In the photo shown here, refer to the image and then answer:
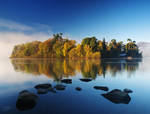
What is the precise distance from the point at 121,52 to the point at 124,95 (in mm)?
96049

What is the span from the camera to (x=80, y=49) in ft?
238

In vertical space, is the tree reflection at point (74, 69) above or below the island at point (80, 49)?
below

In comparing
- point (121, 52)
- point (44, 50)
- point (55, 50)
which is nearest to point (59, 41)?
point (55, 50)

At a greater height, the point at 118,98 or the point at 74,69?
the point at 118,98

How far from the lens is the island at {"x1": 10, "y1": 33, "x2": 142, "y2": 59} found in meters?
70.2

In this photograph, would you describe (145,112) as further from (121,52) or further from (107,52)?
(121,52)

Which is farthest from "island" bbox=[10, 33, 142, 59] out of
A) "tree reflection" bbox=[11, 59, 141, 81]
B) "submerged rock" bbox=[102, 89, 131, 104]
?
"submerged rock" bbox=[102, 89, 131, 104]

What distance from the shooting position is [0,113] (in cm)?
560

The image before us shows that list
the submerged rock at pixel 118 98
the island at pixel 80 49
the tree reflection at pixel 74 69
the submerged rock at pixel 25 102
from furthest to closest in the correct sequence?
the island at pixel 80 49, the tree reflection at pixel 74 69, the submerged rock at pixel 118 98, the submerged rock at pixel 25 102

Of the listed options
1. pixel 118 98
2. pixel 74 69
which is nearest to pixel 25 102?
pixel 118 98

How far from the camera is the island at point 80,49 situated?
230 feet

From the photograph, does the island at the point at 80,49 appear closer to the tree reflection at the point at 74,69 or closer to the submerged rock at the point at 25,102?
the tree reflection at the point at 74,69

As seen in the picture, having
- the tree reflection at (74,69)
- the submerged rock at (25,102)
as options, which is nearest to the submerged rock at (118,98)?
the submerged rock at (25,102)

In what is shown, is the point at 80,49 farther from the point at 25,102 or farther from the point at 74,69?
the point at 25,102
